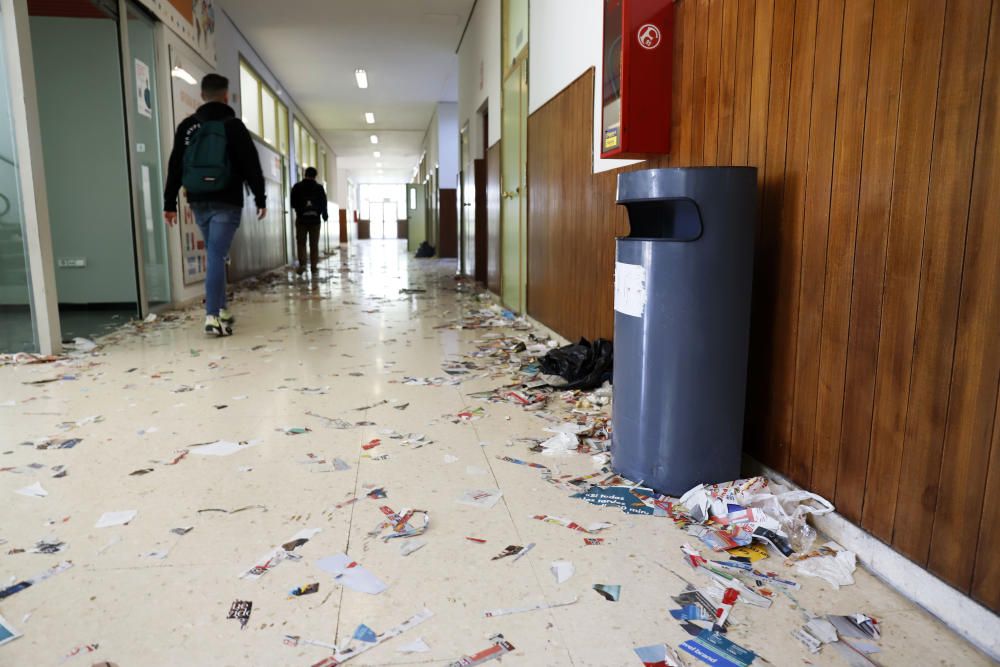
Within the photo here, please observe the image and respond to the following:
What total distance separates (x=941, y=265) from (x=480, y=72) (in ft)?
25.9

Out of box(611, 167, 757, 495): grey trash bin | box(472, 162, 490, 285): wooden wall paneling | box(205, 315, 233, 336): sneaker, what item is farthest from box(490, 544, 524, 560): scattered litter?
box(472, 162, 490, 285): wooden wall paneling

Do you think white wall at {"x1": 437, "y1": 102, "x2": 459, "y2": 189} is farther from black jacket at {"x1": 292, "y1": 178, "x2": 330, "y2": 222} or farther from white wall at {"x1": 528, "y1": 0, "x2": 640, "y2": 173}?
white wall at {"x1": 528, "y1": 0, "x2": 640, "y2": 173}

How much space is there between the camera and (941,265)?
140 cm

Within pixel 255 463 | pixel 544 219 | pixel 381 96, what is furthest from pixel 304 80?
pixel 255 463

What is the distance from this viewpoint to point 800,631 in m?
1.41

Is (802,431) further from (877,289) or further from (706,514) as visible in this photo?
(877,289)

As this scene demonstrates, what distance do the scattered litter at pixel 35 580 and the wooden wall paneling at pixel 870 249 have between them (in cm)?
201

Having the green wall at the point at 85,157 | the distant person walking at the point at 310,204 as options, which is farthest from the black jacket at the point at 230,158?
the distant person walking at the point at 310,204

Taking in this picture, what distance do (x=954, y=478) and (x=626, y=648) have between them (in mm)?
776

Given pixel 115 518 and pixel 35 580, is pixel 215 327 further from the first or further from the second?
pixel 35 580

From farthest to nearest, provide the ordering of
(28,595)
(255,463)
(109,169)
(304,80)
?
1. (304,80)
2. (109,169)
3. (255,463)
4. (28,595)

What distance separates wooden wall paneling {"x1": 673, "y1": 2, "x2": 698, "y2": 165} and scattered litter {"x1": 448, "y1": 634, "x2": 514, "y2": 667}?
2017 mm

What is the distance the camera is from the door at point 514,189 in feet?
19.0

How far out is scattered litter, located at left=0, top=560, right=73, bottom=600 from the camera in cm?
154
